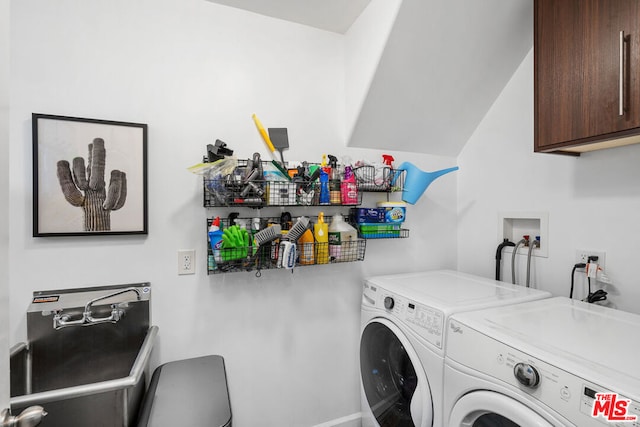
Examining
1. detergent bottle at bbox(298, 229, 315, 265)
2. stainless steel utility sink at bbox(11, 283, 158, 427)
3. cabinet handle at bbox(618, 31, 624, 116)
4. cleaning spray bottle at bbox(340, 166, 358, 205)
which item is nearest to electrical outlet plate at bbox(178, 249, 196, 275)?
stainless steel utility sink at bbox(11, 283, 158, 427)

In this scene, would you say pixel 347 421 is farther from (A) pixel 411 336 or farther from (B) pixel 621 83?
(B) pixel 621 83

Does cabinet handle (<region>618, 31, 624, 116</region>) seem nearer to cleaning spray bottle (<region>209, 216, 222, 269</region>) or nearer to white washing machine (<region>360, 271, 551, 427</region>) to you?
white washing machine (<region>360, 271, 551, 427</region>)

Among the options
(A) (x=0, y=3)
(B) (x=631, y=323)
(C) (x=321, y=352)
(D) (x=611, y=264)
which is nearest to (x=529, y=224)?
(D) (x=611, y=264)

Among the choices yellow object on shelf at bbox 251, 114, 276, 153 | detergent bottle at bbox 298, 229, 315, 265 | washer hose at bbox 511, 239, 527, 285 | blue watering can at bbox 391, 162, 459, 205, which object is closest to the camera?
detergent bottle at bbox 298, 229, 315, 265

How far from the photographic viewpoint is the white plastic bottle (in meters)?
1.56

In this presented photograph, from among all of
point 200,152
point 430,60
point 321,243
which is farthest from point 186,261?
point 430,60

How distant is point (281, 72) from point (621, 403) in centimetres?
182

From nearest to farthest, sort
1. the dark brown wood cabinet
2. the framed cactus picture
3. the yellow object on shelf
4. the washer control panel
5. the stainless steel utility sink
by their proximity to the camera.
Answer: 1. the washer control panel
2. the dark brown wood cabinet
3. the stainless steel utility sink
4. the framed cactus picture
5. the yellow object on shelf

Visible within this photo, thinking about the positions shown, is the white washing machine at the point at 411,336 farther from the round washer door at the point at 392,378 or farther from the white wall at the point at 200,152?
the white wall at the point at 200,152

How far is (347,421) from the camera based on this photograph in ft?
5.96

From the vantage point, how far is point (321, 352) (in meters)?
1.77

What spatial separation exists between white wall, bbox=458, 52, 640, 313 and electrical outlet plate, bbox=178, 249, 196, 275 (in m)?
1.76

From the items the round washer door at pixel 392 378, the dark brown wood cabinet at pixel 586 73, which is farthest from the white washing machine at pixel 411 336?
the dark brown wood cabinet at pixel 586 73

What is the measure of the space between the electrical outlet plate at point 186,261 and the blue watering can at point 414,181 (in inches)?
47.0
